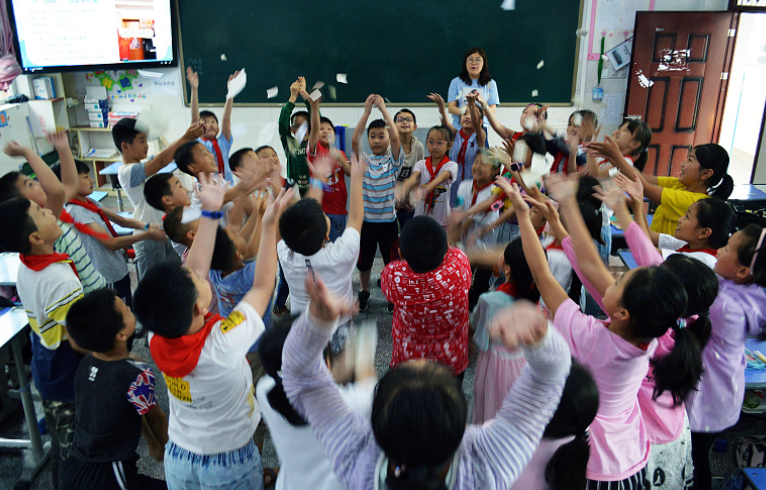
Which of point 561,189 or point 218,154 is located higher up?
point 561,189

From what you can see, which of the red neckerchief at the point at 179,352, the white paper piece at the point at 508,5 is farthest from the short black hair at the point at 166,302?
the white paper piece at the point at 508,5

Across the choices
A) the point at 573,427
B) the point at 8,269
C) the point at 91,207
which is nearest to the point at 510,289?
the point at 573,427

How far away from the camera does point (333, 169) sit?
373 cm

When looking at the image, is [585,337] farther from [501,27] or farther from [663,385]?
[501,27]

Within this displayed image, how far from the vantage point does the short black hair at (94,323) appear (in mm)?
1604

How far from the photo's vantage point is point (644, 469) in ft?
4.87

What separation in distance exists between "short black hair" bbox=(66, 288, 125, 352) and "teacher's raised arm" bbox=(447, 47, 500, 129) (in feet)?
11.6

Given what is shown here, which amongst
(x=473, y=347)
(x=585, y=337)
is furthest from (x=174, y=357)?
(x=473, y=347)

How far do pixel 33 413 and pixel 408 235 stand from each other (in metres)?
1.97

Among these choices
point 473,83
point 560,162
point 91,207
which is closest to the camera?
point 91,207

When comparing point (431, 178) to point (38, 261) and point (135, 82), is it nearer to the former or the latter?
point (38, 261)

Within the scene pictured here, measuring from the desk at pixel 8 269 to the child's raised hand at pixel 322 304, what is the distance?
2554mm

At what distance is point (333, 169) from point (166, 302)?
251cm

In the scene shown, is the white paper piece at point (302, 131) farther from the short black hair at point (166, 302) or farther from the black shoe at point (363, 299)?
the short black hair at point (166, 302)
